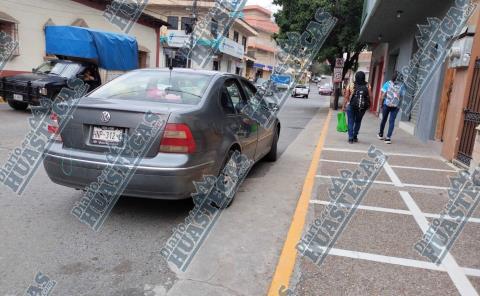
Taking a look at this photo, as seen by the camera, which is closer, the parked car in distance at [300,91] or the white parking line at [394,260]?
the white parking line at [394,260]

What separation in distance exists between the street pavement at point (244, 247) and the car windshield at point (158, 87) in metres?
1.18

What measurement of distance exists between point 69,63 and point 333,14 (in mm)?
12639

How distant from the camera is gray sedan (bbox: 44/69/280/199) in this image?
144 inches

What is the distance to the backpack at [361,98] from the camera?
8.97m

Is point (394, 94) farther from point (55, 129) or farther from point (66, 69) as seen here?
point (66, 69)

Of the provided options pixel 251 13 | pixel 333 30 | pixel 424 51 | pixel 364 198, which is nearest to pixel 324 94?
pixel 251 13

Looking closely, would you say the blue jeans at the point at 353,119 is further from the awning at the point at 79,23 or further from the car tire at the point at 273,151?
the awning at the point at 79,23

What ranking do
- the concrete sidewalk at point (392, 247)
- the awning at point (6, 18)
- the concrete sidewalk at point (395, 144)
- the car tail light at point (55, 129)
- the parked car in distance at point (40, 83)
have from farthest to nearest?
1. the awning at point (6, 18)
2. the parked car in distance at point (40, 83)
3. the concrete sidewalk at point (395, 144)
4. the car tail light at point (55, 129)
5. the concrete sidewalk at point (392, 247)

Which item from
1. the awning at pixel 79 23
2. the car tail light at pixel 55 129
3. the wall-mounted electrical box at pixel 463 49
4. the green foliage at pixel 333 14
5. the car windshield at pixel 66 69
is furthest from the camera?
the green foliage at pixel 333 14

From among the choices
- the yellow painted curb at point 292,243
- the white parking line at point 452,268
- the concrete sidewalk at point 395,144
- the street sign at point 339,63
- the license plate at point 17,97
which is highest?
the street sign at point 339,63

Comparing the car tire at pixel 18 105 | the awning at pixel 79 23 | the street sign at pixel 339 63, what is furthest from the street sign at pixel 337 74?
the car tire at pixel 18 105

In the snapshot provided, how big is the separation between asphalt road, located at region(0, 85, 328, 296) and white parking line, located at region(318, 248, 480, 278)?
1462 millimetres

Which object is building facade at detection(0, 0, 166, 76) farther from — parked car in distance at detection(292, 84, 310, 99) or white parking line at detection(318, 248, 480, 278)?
parked car in distance at detection(292, 84, 310, 99)

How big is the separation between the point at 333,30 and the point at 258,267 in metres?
18.7
